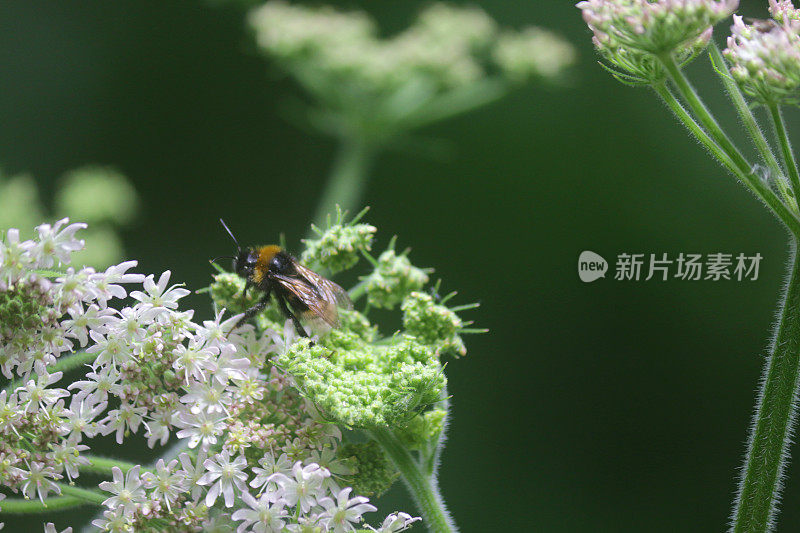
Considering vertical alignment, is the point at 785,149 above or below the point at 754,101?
below

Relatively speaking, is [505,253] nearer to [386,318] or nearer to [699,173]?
[386,318]

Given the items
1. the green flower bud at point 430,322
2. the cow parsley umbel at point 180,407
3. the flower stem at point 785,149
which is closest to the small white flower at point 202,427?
the cow parsley umbel at point 180,407

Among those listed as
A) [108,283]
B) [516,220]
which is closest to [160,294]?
[108,283]

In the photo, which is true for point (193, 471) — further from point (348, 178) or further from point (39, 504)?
point (348, 178)

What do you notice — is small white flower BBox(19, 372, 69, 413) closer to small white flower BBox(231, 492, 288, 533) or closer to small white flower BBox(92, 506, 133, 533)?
small white flower BBox(92, 506, 133, 533)

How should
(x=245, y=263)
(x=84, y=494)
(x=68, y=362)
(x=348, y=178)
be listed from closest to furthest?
(x=84, y=494), (x=68, y=362), (x=245, y=263), (x=348, y=178)

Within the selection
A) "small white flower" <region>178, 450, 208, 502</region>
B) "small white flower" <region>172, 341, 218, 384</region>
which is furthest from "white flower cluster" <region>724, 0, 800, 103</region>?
"small white flower" <region>178, 450, 208, 502</region>
